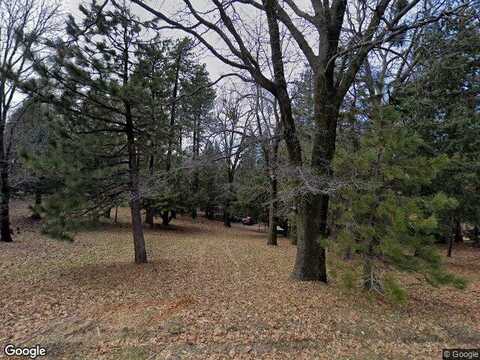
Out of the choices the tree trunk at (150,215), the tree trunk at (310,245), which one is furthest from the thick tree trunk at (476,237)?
the tree trunk at (150,215)

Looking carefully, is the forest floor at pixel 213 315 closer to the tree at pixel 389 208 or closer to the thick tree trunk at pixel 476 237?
the tree at pixel 389 208

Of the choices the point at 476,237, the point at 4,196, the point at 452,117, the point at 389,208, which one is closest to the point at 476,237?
the point at 476,237

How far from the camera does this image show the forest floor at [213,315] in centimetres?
309

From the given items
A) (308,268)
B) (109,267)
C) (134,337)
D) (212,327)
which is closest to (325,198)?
(308,268)

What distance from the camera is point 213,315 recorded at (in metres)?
3.90

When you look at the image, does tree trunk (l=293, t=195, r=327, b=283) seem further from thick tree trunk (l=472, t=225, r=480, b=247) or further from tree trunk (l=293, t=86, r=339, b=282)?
thick tree trunk (l=472, t=225, r=480, b=247)

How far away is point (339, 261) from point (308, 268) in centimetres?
128

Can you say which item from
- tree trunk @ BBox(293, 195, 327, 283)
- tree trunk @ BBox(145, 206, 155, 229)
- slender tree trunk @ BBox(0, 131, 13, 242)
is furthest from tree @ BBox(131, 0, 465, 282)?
tree trunk @ BBox(145, 206, 155, 229)

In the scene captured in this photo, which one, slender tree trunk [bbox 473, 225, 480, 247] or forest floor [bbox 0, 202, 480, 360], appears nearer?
forest floor [bbox 0, 202, 480, 360]

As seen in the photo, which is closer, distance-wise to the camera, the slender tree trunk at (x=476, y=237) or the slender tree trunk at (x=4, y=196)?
the slender tree trunk at (x=4, y=196)

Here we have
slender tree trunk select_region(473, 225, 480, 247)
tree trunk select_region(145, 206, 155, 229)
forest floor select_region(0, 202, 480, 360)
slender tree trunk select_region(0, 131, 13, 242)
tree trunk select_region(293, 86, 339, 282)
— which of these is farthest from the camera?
tree trunk select_region(145, 206, 155, 229)

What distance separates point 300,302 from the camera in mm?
4422

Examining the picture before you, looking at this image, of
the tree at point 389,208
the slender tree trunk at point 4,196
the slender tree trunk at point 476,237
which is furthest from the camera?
the slender tree trunk at point 476,237

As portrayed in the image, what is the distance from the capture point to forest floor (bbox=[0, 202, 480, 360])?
121 inches
